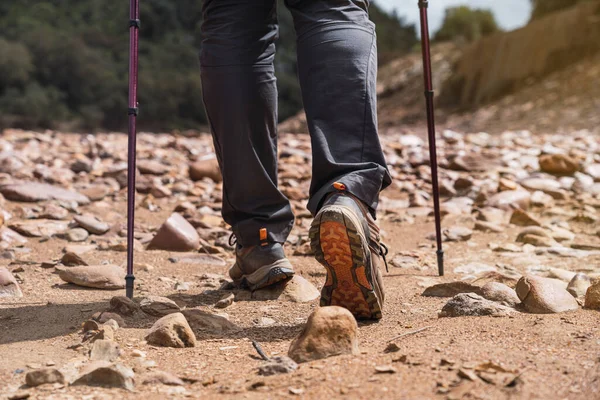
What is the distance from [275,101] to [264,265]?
450 millimetres

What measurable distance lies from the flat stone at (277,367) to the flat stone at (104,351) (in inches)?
12.8

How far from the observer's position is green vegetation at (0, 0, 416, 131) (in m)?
16.2

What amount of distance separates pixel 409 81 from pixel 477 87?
111 inches

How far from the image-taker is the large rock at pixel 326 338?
1.42 metres

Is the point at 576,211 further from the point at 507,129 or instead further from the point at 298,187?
the point at 507,129

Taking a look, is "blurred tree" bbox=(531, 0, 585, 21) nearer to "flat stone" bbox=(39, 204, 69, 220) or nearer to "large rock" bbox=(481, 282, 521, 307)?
"flat stone" bbox=(39, 204, 69, 220)

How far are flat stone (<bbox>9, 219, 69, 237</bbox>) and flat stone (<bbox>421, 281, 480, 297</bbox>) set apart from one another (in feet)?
5.48

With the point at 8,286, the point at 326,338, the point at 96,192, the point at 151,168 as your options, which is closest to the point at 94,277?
the point at 8,286

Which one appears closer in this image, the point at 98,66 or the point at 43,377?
the point at 43,377

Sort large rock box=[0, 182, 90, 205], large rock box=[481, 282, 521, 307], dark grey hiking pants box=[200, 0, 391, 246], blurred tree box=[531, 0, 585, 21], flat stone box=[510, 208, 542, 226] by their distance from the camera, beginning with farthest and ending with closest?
blurred tree box=[531, 0, 585, 21], large rock box=[0, 182, 90, 205], flat stone box=[510, 208, 542, 226], large rock box=[481, 282, 521, 307], dark grey hiking pants box=[200, 0, 391, 246]

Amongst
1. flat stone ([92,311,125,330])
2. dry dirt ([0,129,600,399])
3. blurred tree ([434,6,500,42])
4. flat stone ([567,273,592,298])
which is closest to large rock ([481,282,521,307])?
dry dirt ([0,129,600,399])

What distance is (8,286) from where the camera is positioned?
208 centimetres

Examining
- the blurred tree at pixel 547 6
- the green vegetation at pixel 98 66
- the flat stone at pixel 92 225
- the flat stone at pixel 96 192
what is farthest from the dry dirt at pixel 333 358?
the green vegetation at pixel 98 66

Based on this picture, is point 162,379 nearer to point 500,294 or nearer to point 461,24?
point 500,294
